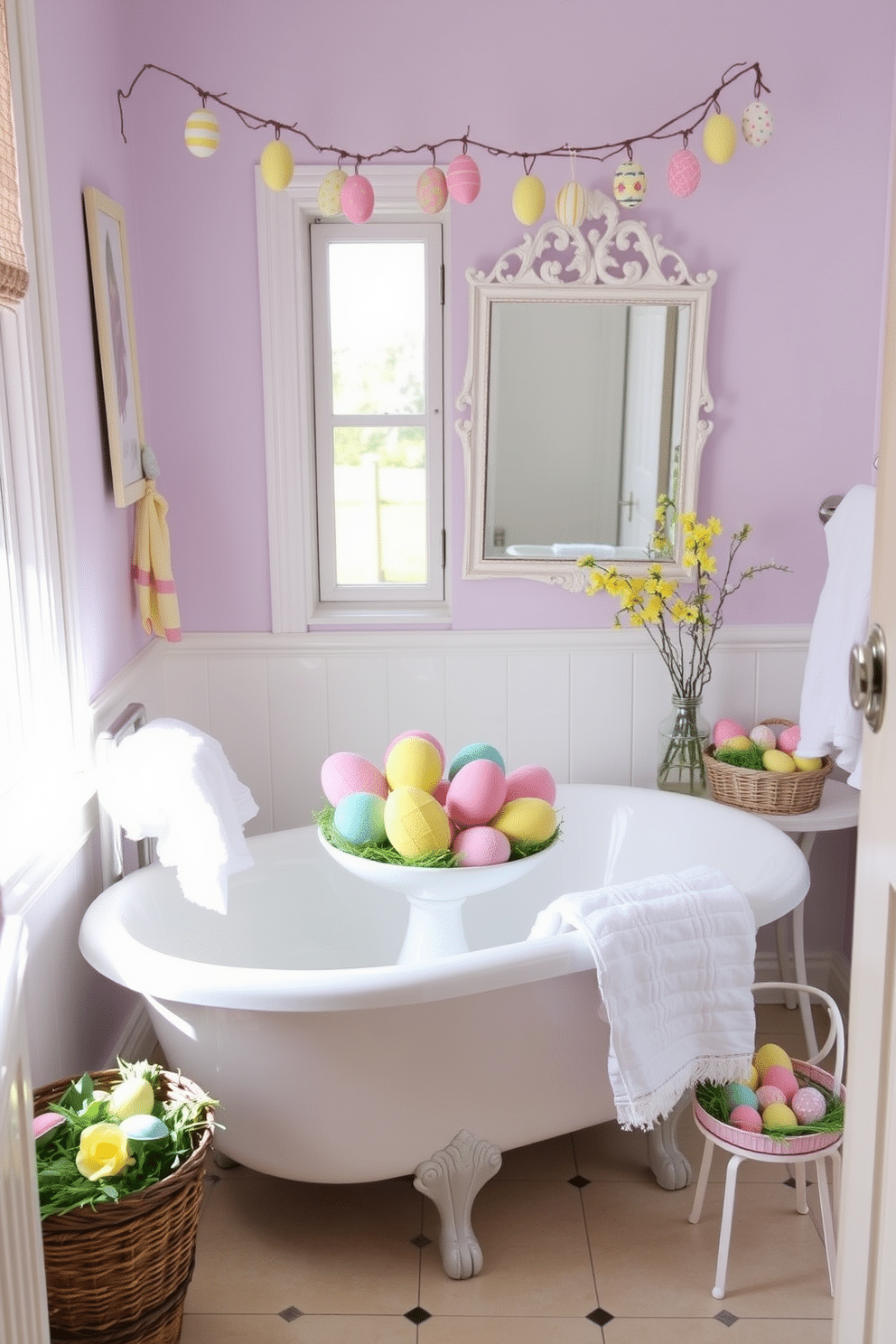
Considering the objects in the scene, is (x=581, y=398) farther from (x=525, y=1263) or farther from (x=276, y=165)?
(x=525, y=1263)

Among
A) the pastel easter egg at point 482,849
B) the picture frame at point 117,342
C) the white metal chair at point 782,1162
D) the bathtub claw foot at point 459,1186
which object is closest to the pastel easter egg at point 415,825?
the pastel easter egg at point 482,849

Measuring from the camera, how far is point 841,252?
3.15 m

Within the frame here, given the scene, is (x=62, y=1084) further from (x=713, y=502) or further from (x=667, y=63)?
(x=667, y=63)

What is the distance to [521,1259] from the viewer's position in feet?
7.80

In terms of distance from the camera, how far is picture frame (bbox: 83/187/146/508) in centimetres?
265

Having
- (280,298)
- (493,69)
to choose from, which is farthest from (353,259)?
(493,69)

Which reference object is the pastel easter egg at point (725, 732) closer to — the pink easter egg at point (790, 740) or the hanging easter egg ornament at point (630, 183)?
the pink easter egg at point (790, 740)

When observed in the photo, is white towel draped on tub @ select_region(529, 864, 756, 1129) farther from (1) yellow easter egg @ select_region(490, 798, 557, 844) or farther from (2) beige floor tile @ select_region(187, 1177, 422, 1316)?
(2) beige floor tile @ select_region(187, 1177, 422, 1316)

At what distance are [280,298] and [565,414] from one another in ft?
2.48

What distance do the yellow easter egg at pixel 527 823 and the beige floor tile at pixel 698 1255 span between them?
752 millimetres

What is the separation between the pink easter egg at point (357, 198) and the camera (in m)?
2.85

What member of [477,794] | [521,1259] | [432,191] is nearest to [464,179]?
[432,191]

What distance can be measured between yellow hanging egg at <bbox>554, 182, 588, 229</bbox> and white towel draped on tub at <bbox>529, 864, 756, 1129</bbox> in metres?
1.53

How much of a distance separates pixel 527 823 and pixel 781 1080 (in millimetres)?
655
